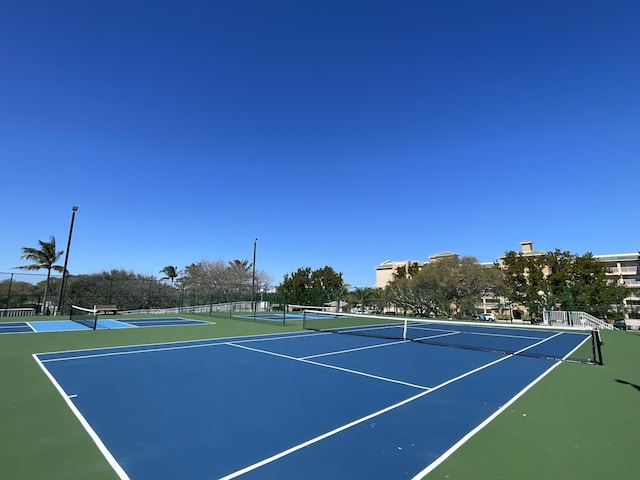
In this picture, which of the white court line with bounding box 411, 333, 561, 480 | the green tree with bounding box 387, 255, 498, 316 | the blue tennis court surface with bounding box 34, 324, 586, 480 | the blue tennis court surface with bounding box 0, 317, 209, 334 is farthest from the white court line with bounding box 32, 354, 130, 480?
the green tree with bounding box 387, 255, 498, 316

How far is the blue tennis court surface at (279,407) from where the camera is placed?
3469 millimetres

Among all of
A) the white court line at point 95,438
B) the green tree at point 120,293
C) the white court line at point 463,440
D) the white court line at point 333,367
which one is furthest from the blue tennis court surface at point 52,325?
the white court line at point 463,440

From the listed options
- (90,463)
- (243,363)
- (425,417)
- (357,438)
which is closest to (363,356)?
(243,363)

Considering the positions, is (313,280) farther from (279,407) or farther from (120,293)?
(279,407)

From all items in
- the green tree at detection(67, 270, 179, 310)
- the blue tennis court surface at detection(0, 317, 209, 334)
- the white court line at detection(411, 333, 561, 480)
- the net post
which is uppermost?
the green tree at detection(67, 270, 179, 310)

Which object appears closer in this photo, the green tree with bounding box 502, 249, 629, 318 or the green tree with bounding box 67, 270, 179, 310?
the green tree with bounding box 502, 249, 629, 318

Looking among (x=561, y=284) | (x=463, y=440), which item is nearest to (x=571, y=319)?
(x=561, y=284)

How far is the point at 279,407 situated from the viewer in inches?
201

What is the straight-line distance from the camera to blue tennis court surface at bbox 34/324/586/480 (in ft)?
11.4

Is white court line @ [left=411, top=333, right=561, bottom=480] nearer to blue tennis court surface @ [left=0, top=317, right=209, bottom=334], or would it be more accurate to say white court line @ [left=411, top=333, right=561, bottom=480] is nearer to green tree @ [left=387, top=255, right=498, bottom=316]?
blue tennis court surface @ [left=0, top=317, right=209, bottom=334]

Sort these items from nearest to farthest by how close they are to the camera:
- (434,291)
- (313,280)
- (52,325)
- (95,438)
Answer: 1. (95,438)
2. (52,325)
3. (434,291)
4. (313,280)

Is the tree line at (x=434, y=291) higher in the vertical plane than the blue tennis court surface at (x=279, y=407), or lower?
higher

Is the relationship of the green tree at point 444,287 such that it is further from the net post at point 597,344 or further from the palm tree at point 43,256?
the palm tree at point 43,256

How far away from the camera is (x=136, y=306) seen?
30453 mm
